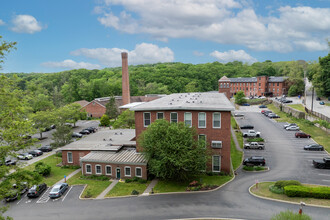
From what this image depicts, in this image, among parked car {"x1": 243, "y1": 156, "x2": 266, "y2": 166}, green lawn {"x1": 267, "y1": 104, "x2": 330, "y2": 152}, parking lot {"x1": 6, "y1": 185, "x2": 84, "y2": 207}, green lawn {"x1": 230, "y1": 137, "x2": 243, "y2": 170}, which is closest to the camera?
parking lot {"x1": 6, "y1": 185, "x2": 84, "y2": 207}

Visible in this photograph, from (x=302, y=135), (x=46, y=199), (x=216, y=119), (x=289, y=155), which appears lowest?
(x=46, y=199)

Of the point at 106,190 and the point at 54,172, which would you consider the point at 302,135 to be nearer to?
the point at 106,190

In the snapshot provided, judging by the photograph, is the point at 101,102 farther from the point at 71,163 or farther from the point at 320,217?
the point at 320,217

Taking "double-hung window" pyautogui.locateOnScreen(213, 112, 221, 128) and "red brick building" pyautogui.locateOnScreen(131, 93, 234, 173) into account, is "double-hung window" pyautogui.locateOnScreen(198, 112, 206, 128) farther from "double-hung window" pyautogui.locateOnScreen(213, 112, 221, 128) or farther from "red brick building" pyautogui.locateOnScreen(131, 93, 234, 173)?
"double-hung window" pyautogui.locateOnScreen(213, 112, 221, 128)

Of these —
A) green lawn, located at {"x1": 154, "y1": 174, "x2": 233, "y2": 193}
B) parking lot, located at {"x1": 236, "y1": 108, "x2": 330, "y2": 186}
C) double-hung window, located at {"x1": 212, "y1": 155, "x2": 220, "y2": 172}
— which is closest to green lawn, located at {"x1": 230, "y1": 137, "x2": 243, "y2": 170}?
parking lot, located at {"x1": 236, "y1": 108, "x2": 330, "y2": 186}

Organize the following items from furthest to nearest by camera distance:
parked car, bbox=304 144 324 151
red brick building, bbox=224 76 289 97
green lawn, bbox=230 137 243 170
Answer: red brick building, bbox=224 76 289 97, parked car, bbox=304 144 324 151, green lawn, bbox=230 137 243 170

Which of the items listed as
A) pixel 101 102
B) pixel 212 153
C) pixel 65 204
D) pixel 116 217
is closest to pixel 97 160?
pixel 65 204

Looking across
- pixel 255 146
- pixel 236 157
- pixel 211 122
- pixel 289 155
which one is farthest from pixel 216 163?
pixel 289 155
